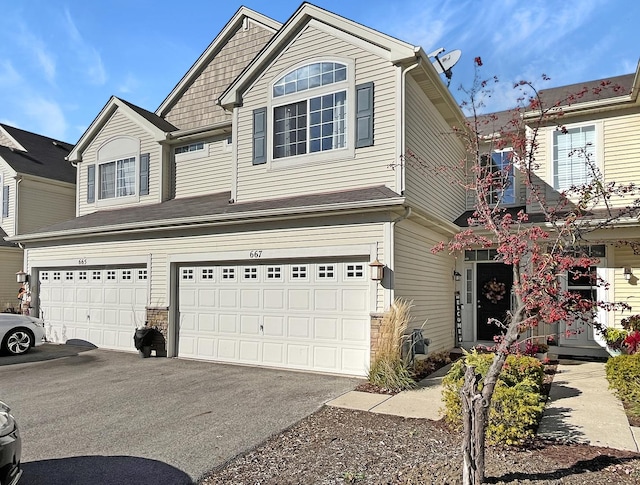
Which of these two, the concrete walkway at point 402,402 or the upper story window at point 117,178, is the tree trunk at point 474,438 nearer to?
the concrete walkway at point 402,402

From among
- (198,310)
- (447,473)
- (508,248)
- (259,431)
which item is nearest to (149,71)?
(198,310)

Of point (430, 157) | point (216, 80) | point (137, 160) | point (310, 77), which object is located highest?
point (216, 80)

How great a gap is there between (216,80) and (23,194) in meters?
9.83

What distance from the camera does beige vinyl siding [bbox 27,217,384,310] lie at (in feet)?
28.5

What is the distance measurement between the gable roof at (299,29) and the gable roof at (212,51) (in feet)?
13.8

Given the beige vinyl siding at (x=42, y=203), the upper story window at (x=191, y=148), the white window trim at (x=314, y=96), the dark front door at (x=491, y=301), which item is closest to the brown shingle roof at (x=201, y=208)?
the white window trim at (x=314, y=96)

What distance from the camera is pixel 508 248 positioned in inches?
168

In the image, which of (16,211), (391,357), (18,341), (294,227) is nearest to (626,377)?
(391,357)

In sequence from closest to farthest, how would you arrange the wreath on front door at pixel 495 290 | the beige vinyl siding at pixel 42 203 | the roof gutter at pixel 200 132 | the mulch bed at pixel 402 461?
the mulch bed at pixel 402 461, the wreath on front door at pixel 495 290, the roof gutter at pixel 200 132, the beige vinyl siding at pixel 42 203

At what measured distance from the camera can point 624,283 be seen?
1039 centimetres

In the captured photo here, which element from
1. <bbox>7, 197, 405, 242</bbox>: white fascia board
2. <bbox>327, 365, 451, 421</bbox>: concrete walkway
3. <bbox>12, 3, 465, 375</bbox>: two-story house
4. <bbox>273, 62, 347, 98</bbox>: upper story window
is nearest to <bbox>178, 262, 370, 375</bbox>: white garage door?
<bbox>12, 3, 465, 375</bbox>: two-story house

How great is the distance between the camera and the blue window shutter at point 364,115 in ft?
30.3

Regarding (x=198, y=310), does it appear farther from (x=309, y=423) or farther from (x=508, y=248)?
(x=508, y=248)

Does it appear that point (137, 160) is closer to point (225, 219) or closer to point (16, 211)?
point (225, 219)
